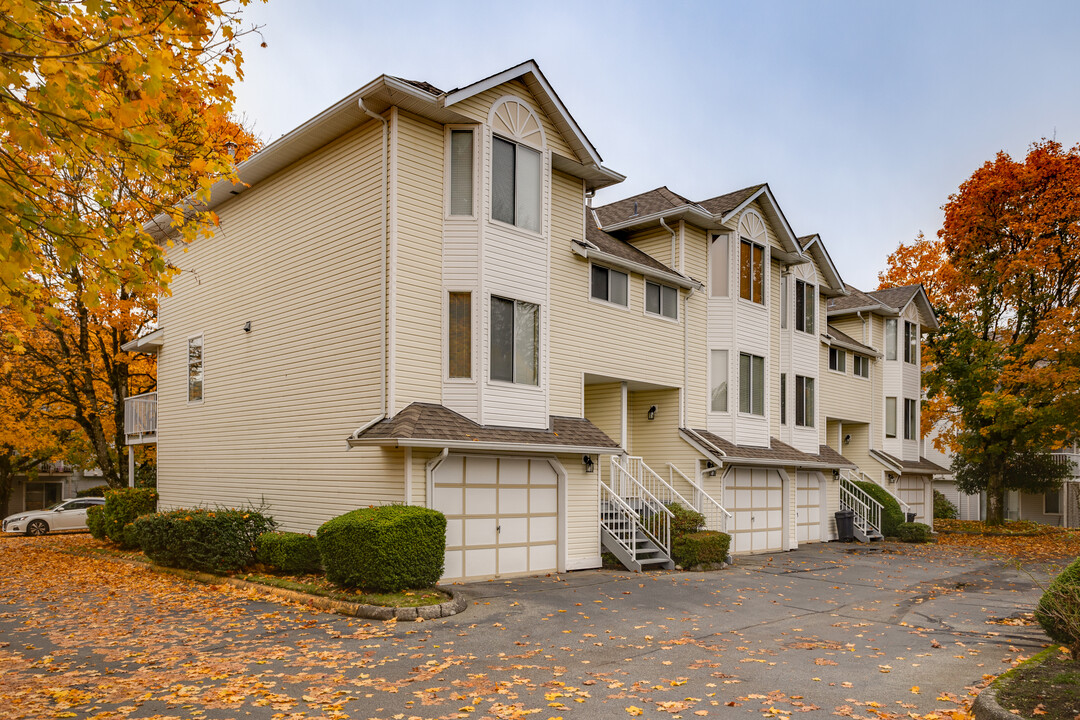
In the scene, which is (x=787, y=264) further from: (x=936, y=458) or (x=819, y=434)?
(x=936, y=458)

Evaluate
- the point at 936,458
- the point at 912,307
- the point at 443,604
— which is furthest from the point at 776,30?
the point at 936,458

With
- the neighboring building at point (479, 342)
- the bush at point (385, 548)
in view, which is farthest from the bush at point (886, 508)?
the bush at point (385, 548)

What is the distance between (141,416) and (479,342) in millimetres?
13141

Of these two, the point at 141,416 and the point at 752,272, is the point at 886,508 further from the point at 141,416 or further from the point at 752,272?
the point at 141,416

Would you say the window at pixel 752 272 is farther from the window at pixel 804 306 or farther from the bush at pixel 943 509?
the bush at pixel 943 509

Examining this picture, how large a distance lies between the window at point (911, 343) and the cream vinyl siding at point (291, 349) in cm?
2526

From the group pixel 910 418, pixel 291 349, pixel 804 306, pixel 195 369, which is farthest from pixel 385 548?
pixel 910 418

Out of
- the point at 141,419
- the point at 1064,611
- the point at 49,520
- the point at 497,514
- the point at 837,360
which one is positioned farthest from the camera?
the point at 837,360

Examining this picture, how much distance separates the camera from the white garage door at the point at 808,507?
25.6 metres

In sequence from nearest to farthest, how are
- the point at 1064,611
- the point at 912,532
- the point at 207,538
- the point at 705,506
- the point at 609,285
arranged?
the point at 1064,611
the point at 207,538
the point at 609,285
the point at 705,506
the point at 912,532

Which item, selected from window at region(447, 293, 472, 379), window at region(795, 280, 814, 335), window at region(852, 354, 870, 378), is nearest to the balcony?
window at region(447, 293, 472, 379)

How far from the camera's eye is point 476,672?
8.54 metres

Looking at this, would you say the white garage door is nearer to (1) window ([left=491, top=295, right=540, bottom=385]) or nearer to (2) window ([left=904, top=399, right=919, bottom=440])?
(2) window ([left=904, top=399, right=919, bottom=440])

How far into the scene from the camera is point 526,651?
9602 millimetres
